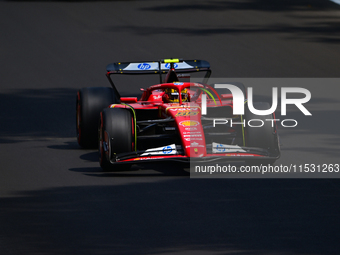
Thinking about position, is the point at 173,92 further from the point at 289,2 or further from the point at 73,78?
the point at 289,2

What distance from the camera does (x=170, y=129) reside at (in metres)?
9.22

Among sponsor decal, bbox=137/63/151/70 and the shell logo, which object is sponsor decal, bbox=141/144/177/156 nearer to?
the shell logo

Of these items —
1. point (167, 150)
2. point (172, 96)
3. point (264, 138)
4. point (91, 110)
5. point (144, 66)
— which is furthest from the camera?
point (144, 66)

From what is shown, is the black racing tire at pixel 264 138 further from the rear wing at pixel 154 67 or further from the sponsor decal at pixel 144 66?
the sponsor decal at pixel 144 66

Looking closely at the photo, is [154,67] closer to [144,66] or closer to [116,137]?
[144,66]

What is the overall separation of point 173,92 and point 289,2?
1625cm

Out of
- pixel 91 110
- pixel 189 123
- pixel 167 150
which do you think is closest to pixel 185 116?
pixel 189 123

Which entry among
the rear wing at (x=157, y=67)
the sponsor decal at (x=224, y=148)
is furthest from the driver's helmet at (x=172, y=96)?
the sponsor decal at (x=224, y=148)

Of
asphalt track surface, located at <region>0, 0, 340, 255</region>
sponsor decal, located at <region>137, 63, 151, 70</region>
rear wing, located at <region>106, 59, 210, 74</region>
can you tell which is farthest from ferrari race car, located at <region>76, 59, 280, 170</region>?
sponsor decal, located at <region>137, 63, 151, 70</region>

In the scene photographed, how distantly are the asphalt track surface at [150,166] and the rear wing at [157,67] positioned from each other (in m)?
1.37

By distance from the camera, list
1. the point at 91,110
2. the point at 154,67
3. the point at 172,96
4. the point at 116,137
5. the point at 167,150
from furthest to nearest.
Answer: the point at 154,67, the point at 91,110, the point at 172,96, the point at 116,137, the point at 167,150

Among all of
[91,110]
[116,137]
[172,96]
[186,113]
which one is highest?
[172,96]

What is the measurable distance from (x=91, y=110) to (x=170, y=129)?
166 centimetres

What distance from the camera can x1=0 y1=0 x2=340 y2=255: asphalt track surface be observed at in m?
6.21
